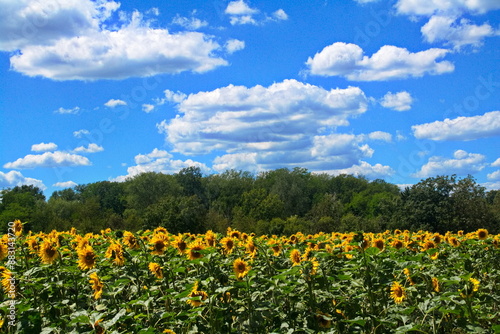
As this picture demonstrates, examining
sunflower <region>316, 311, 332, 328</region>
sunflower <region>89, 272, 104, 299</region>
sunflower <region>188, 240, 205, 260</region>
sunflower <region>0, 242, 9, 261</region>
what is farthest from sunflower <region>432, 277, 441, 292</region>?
sunflower <region>0, 242, 9, 261</region>

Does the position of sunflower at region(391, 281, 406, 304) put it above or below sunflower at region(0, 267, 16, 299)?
below

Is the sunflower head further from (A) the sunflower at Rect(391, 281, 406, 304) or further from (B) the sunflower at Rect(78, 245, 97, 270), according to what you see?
(A) the sunflower at Rect(391, 281, 406, 304)

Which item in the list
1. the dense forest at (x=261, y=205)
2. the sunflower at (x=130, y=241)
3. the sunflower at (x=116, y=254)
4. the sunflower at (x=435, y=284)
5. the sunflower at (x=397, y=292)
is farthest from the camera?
the dense forest at (x=261, y=205)

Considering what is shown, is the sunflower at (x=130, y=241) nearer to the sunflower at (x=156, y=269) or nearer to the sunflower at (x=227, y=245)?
the sunflower at (x=156, y=269)

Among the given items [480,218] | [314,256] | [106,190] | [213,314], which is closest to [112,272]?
[213,314]

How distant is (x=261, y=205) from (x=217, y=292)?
2466 inches

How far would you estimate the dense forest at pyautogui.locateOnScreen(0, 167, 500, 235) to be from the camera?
144 ft

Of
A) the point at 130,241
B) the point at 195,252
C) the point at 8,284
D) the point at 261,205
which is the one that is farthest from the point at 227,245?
the point at 261,205

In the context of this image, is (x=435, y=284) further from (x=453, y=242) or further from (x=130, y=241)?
(x=130, y=241)

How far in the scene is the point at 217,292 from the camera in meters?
3.91

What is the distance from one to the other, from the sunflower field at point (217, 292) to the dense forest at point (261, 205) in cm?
3148

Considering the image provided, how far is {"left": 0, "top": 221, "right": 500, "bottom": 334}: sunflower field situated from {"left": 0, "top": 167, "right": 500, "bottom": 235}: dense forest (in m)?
31.5

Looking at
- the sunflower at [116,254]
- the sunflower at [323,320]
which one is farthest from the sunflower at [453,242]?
the sunflower at [116,254]

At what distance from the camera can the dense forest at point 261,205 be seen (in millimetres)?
43906
